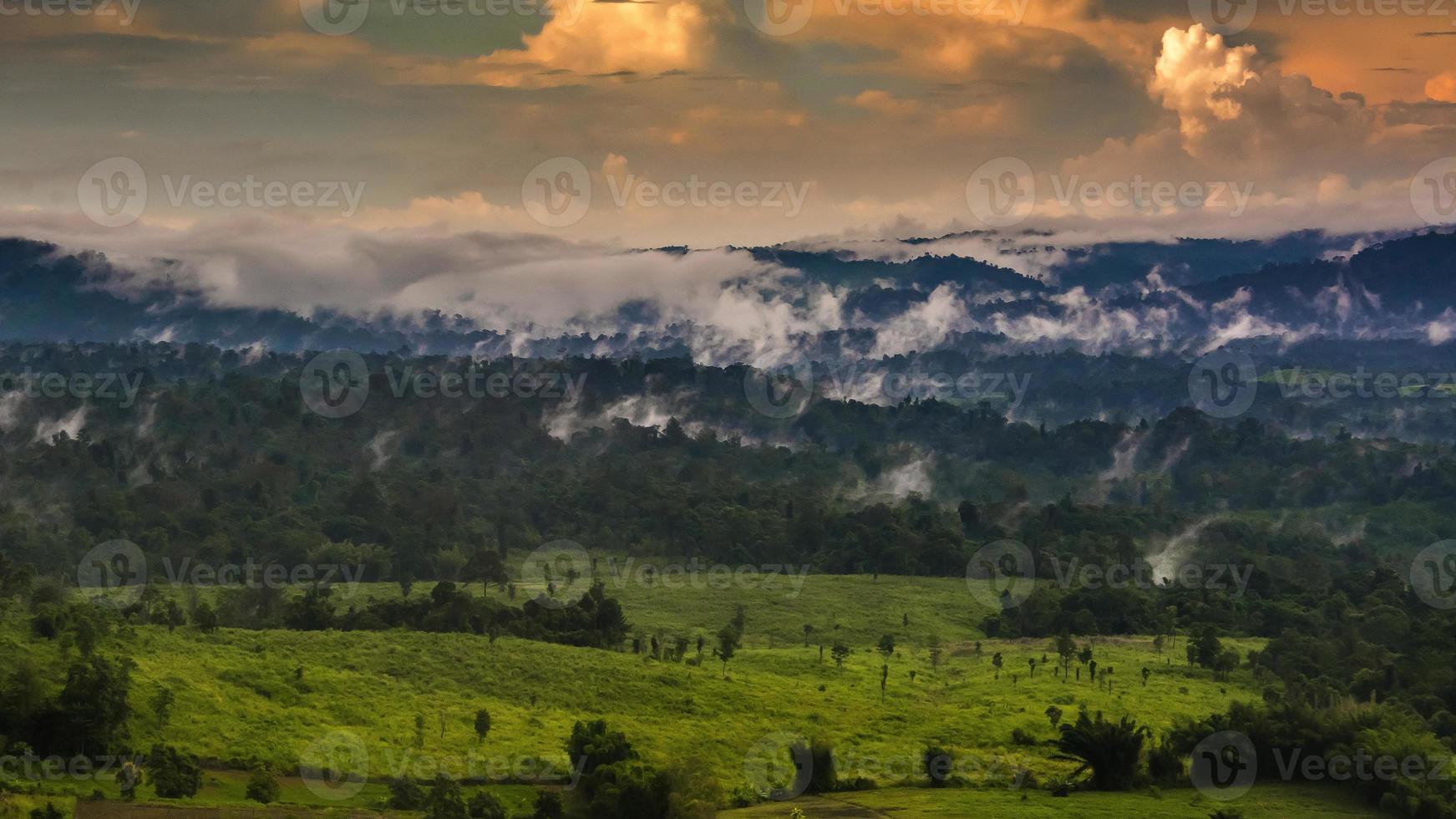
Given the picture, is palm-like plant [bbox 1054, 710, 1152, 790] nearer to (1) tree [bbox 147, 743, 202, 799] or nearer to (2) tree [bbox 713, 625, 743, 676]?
(2) tree [bbox 713, 625, 743, 676]

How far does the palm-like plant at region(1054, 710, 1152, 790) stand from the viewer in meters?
84.8

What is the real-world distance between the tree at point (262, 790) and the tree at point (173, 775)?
2458 millimetres

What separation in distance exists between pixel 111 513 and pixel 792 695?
390ft

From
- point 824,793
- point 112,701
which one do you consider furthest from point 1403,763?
point 112,701

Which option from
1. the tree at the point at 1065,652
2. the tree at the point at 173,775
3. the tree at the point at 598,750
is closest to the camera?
the tree at the point at 173,775

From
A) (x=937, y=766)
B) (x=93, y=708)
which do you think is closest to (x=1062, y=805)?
(x=937, y=766)

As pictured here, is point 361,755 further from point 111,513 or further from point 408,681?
point 111,513

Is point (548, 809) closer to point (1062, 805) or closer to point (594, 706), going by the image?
point (1062, 805)

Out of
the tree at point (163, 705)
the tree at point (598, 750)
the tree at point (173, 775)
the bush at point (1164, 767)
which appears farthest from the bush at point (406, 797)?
the bush at point (1164, 767)

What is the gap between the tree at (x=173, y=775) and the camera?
2830 inches

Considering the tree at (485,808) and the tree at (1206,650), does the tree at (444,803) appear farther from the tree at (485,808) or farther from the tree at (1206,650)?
the tree at (1206,650)

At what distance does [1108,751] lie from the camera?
278 ft

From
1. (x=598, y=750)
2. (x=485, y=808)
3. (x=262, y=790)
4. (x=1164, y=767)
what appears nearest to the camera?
(x=485, y=808)

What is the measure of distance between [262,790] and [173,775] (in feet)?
13.0
